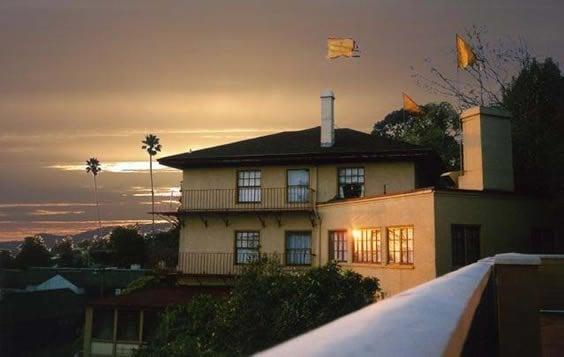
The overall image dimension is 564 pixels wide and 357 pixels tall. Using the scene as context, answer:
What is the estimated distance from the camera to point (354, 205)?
Result: 23812 mm

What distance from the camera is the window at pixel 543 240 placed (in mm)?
21205

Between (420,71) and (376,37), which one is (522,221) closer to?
(376,37)

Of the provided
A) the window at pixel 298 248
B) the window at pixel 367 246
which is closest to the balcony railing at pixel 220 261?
the window at pixel 298 248

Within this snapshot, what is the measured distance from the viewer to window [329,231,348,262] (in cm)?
2491

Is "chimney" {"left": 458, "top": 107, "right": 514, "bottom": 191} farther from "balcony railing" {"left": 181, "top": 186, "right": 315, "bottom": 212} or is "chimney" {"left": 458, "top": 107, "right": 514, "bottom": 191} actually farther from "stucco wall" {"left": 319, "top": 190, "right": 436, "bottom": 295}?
"balcony railing" {"left": 181, "top": 186, "right": 315, "bottom": 212}

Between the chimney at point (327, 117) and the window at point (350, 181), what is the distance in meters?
2.04

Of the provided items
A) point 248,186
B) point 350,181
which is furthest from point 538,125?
point 248,186

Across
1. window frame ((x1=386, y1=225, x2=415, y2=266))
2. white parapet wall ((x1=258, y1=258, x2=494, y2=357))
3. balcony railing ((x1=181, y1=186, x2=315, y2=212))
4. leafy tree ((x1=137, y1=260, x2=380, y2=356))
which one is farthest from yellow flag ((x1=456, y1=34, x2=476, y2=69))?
white parapet wall ((x1=258, y1=258, x2=494, y2=357))

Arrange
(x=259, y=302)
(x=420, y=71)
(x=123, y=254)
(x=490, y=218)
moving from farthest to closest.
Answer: (x=123, y=254)
(x=420, y=71)
(x=490, y=218)
(x=259, y=302)

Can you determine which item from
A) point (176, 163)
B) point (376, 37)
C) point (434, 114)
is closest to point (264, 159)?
point (176, 163)

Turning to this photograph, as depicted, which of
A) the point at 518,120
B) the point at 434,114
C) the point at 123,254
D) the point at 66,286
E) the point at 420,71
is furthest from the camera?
the point at 123,254

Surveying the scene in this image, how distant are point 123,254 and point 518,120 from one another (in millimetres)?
51516

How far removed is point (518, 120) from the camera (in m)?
28.4

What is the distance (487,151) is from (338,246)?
26.3 feet
